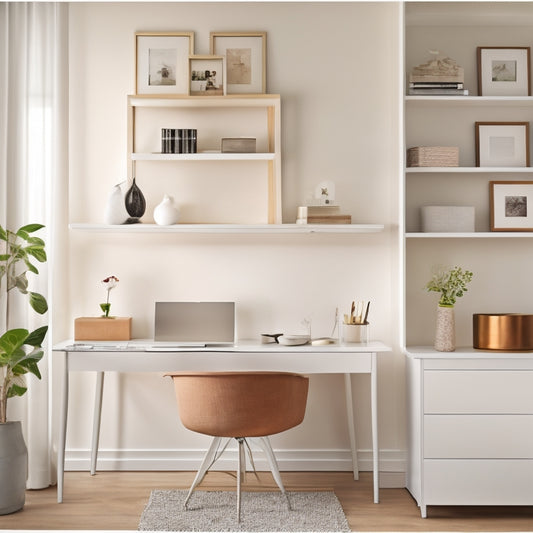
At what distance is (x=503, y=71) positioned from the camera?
3.72 meters

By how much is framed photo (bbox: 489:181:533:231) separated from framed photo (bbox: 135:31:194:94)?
1.85 metres

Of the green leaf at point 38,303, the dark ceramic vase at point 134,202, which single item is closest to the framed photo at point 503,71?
the dark ceramic vase at point 134,202

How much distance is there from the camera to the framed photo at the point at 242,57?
12.3 ft

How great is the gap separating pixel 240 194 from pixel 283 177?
26cm

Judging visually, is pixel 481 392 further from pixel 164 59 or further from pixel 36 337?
pixel 164 59

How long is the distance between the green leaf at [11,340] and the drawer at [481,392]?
6.42 feet

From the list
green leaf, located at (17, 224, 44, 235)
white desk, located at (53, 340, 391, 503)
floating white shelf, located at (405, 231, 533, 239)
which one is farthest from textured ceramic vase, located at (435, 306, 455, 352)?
green leaf, located at (17, 224, 44, 235)

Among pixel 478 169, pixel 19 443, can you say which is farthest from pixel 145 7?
pixel 19 443

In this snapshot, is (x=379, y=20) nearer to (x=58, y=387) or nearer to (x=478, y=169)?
(x=478, y=169)

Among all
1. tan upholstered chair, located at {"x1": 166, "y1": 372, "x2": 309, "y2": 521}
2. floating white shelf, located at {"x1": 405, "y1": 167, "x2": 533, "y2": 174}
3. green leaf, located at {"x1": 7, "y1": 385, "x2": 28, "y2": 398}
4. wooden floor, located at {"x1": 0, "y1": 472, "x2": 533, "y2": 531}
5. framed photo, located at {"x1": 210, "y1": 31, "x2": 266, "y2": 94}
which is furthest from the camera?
framed photo, located at {"x1": 210, "y1": 31, "x2": 266, "y2": 94}

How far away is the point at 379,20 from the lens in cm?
380

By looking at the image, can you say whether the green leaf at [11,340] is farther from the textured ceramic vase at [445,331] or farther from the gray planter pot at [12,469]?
the textured ceramic vase at [445,331]

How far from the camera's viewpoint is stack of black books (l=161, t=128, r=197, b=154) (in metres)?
3.66

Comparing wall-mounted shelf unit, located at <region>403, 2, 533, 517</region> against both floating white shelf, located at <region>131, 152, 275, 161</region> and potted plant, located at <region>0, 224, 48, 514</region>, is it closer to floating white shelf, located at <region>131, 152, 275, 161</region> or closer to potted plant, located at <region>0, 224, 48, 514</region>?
floating white shelf, located at <region>131, 152, 275, 161</region>
